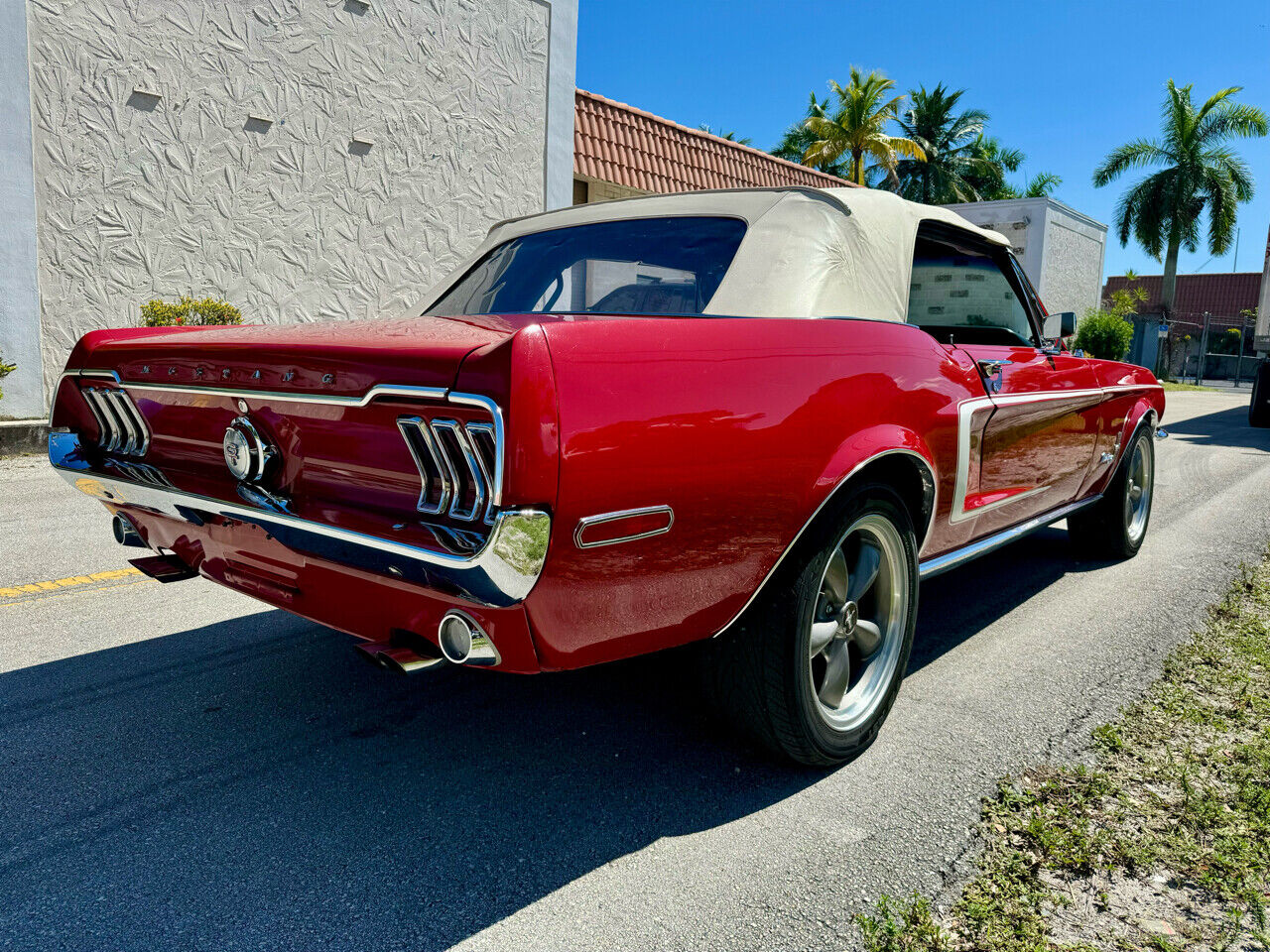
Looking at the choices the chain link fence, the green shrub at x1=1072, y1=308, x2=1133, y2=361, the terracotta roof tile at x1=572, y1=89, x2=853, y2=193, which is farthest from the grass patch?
the chain link fence

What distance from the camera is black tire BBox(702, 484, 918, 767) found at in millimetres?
→ 2305

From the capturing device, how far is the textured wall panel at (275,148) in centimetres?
870

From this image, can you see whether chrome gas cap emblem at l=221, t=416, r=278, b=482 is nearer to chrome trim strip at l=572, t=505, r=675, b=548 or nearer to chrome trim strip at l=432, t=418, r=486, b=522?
chrome trim strip at l=432, t=418, r=486, b=522

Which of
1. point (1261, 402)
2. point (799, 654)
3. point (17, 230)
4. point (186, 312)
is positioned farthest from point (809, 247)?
point (1261, 402)

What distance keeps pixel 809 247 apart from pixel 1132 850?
5.81ft

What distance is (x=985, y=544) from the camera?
338 centimetres

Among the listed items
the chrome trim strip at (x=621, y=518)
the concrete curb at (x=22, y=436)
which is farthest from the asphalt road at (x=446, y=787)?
the concrete curb at (x=22, y=436)

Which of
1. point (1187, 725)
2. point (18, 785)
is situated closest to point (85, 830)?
point (18, 785)

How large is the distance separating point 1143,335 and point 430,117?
30.4 metres

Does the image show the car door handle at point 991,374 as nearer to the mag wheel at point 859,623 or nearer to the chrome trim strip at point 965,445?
the chrome trim strip at point 965,445

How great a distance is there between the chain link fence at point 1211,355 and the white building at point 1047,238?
32.5 ft

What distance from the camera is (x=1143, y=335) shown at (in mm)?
33656

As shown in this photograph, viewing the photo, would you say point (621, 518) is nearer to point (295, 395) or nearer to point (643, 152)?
point (295, 395)

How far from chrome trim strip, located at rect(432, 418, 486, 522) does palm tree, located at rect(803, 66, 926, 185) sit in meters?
28.8
